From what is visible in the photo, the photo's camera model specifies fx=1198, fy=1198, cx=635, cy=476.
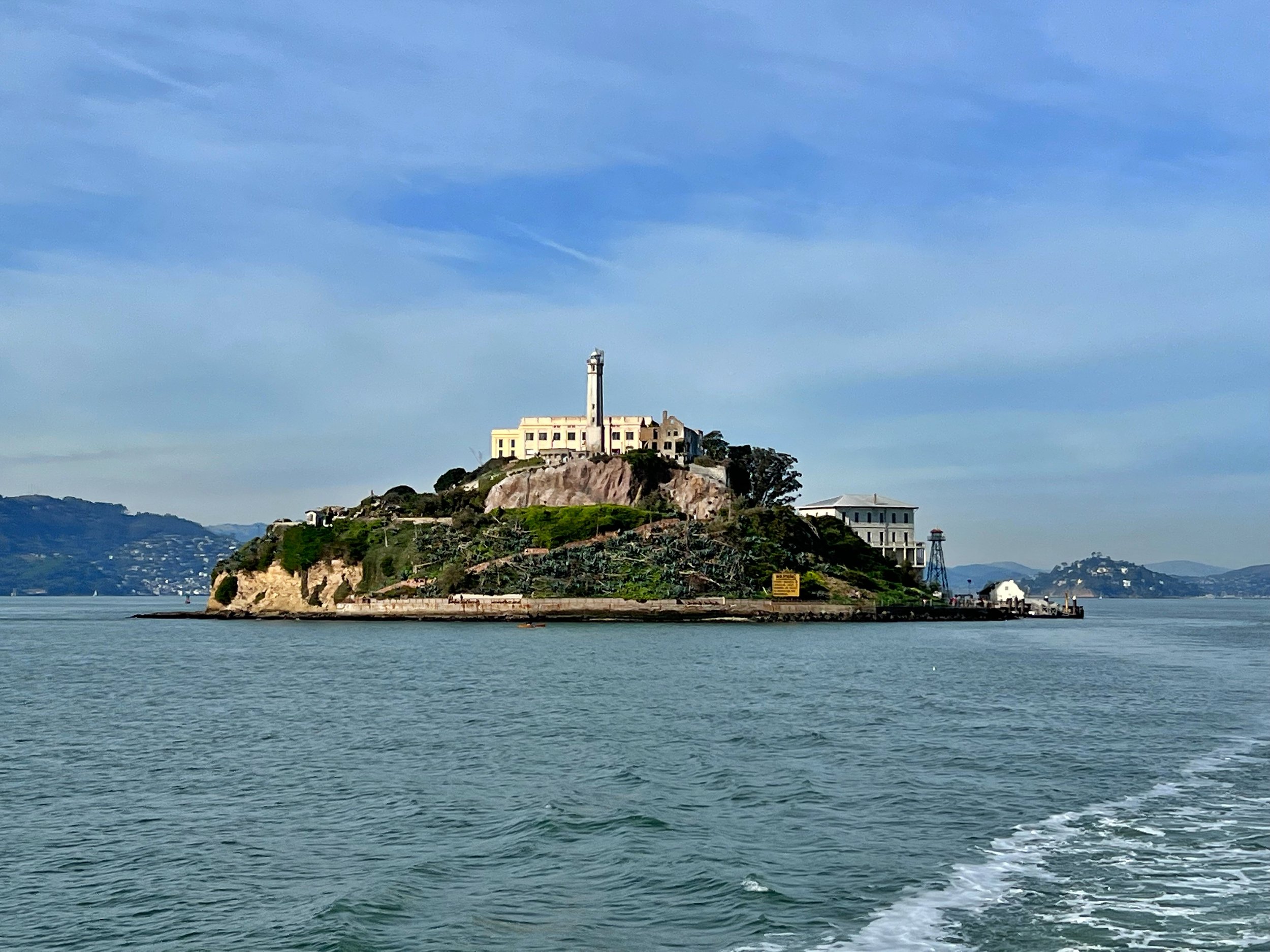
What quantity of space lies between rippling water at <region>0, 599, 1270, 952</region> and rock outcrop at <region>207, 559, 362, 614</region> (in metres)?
75.9

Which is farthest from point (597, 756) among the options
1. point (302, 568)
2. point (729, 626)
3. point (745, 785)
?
point (302, 568)

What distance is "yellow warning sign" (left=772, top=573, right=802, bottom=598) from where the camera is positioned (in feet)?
370

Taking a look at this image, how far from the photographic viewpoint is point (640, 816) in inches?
879

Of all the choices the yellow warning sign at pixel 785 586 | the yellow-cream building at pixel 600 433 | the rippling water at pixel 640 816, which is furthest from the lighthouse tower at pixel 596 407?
the rippling water at pixel 640 816

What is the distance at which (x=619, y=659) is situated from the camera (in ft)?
211

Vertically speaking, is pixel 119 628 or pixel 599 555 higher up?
pixel 599 555

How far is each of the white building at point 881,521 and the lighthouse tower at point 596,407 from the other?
2780 cm

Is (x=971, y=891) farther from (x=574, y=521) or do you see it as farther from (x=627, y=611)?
(x=574, y=521)

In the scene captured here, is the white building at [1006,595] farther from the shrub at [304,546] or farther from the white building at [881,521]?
the shrub at [304,546]

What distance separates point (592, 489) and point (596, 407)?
17.0 m

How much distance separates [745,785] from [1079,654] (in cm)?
5386

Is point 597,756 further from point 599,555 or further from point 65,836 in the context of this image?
point 599,555

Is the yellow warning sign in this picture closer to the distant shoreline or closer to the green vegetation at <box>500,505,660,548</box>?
the distant shoreline

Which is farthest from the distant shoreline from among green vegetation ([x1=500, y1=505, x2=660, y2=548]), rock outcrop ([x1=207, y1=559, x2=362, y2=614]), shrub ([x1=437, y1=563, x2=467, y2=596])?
green vegetation ([x1=500, y1=505, x2=660, y2=548])
